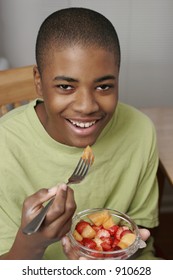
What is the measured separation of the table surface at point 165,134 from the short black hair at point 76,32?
44 cm

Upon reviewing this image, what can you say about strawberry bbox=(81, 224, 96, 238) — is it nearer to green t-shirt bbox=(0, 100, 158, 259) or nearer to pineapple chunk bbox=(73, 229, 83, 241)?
pineapple chunk bbox=(73, 229, 83, 241)

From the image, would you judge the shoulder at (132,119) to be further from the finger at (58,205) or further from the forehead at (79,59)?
A: the finger at (58,205)

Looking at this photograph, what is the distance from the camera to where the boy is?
0.91m

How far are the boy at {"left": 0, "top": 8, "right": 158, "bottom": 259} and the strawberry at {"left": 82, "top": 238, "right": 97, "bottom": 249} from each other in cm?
4

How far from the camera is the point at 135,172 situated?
46.1 inches

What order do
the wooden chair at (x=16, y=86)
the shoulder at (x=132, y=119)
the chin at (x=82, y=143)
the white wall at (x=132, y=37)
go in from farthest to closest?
the white wall at (x=132, y=37) → the wooden chair at (x=16, y=86) → the shoulder at (x=132, y=119) → the chin at (x=82, y=143)

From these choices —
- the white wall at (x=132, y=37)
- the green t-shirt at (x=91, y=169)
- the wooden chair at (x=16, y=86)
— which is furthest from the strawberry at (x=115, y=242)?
the white wall at (x=132, y=37)

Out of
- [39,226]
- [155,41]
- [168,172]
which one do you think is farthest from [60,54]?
[155,41]

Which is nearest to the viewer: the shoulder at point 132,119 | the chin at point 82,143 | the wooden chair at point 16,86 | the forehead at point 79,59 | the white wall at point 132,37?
the forehead at point 79,59

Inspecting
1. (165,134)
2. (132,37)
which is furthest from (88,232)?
(132,37)

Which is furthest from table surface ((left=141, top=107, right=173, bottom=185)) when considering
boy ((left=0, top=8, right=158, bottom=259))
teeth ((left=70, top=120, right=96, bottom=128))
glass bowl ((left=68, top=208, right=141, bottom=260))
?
teeth ((left=70, top=120, right=96, bottom=128))

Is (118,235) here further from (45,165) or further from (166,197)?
(166,197)

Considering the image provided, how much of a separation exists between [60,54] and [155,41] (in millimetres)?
924

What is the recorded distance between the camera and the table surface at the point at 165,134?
129cm
